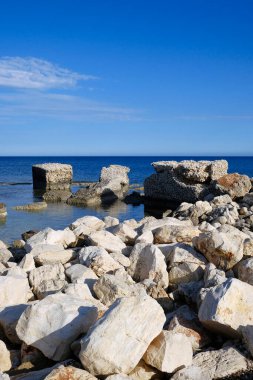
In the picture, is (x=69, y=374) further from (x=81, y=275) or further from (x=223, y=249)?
(x=223, y=249)

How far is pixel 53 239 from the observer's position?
859cm

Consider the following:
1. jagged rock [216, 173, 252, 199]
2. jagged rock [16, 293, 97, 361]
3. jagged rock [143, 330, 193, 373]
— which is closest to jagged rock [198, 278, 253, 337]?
jagged rock [143, 330, 193, 373]

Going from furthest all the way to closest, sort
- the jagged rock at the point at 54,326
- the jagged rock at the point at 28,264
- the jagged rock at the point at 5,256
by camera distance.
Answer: the jagged rock at the point at 5,256 < the jagged rock at the point at 28,264 < the jagged rock at the point at 54,326

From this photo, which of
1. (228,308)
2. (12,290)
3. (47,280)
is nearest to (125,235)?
(47,280)

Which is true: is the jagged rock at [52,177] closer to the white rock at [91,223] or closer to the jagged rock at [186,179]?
the jagged rock at [186,179]

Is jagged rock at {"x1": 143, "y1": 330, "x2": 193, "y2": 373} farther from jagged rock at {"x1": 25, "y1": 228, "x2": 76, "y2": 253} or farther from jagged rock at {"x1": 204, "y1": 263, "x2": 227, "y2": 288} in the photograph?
jagged rock at {"x1": 25, "y1": 228, "x2": 76, "y2": 253}

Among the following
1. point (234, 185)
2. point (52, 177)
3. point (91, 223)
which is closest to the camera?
point (91, 223)

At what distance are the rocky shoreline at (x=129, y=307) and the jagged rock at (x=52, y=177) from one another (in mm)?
25521

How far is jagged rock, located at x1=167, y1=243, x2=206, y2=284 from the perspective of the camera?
673 cm

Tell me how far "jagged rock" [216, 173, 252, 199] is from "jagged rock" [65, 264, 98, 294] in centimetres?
1413

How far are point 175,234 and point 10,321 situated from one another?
3.91 m

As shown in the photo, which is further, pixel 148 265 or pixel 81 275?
pixel 148 265

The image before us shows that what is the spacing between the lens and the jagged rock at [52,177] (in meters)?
34.8

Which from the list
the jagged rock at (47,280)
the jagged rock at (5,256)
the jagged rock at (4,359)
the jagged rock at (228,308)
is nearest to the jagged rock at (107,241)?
the jagged rock at (47,280)
